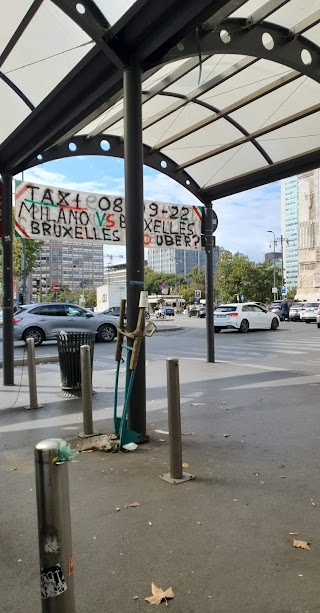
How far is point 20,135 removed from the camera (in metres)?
6.96

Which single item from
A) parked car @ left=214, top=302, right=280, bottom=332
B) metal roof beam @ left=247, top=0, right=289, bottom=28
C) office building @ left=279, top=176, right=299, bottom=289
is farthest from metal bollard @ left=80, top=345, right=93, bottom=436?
office building @ left=279, top=176, right=299, bottom=289

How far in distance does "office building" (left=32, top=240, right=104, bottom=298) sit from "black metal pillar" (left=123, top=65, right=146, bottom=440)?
97402mm

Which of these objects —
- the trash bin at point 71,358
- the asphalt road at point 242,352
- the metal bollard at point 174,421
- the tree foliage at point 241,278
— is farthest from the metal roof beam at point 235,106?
the tree foliage at point 241,278

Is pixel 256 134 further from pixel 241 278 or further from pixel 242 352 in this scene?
pixel 241 278

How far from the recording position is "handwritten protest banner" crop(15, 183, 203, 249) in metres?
7.96

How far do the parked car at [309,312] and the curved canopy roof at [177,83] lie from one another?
2444 cm

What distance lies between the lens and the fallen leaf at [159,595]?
93.9 inches

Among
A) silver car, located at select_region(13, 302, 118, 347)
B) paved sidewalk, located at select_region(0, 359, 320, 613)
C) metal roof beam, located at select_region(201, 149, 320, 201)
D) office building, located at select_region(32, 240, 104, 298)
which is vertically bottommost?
paved sidewalk, located at select_region(0, 359, 320, 613)

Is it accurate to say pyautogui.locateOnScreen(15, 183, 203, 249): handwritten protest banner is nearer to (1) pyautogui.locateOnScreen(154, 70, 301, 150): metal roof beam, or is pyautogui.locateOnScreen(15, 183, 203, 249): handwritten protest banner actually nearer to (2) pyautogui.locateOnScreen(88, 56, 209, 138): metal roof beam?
(2) pyautogui.locateOnScreen(88, 56, 209, 138): metal roof beam

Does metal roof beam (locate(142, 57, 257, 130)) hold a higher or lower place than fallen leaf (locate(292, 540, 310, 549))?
higher

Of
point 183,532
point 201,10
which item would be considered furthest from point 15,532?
point 201,10

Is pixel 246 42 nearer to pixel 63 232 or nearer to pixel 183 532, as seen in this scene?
pixel 63 232

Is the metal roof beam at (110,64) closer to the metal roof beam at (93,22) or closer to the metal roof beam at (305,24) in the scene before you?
the metal roof beam at (93,22)

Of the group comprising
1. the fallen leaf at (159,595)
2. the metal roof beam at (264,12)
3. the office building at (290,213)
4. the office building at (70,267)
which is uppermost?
the office building at (290,213)
